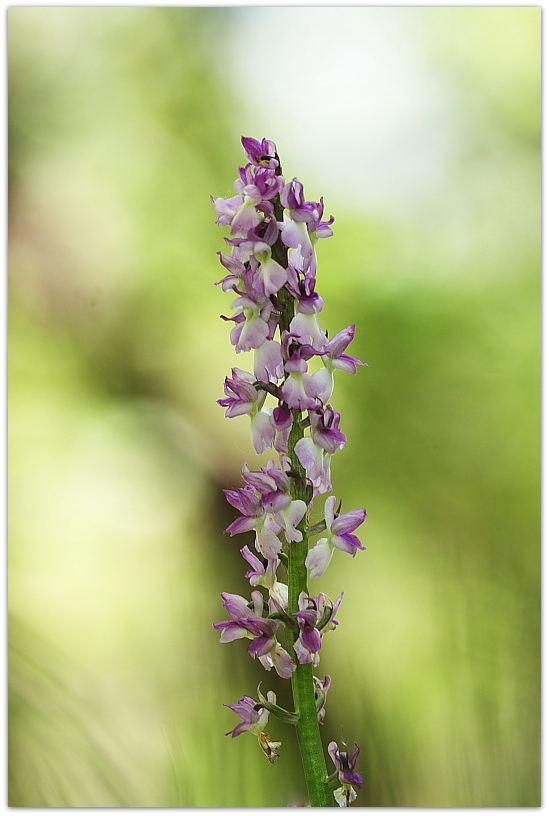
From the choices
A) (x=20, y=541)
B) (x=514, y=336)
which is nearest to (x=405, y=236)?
(x=514, y=336)

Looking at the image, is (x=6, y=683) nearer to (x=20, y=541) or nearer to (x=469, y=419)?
(x=20, y=541)

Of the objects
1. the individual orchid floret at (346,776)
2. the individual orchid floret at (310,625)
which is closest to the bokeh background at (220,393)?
the individual orchid floret at (346,776)

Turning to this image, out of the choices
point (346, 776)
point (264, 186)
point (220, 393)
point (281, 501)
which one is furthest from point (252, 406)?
point (220, 393)

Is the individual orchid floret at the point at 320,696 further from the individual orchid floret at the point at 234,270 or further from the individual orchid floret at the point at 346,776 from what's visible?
the individual orchid floret at the point at 234,270

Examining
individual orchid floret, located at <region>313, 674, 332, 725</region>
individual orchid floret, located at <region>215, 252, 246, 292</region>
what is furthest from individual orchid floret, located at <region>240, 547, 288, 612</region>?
individual orchid floret, located at <region>215, 252, 246, 292</region>

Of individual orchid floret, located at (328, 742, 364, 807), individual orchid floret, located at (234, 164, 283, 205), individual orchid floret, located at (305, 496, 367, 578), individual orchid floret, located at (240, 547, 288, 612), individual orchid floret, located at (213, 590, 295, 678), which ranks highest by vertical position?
individual orchid floret, located at (234, 164, 283, 205)

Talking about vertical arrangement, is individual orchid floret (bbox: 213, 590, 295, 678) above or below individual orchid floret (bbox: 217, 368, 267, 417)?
below

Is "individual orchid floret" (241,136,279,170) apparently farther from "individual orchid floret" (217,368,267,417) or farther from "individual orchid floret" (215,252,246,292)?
"individual orchid floret" (217,368,267,417)
